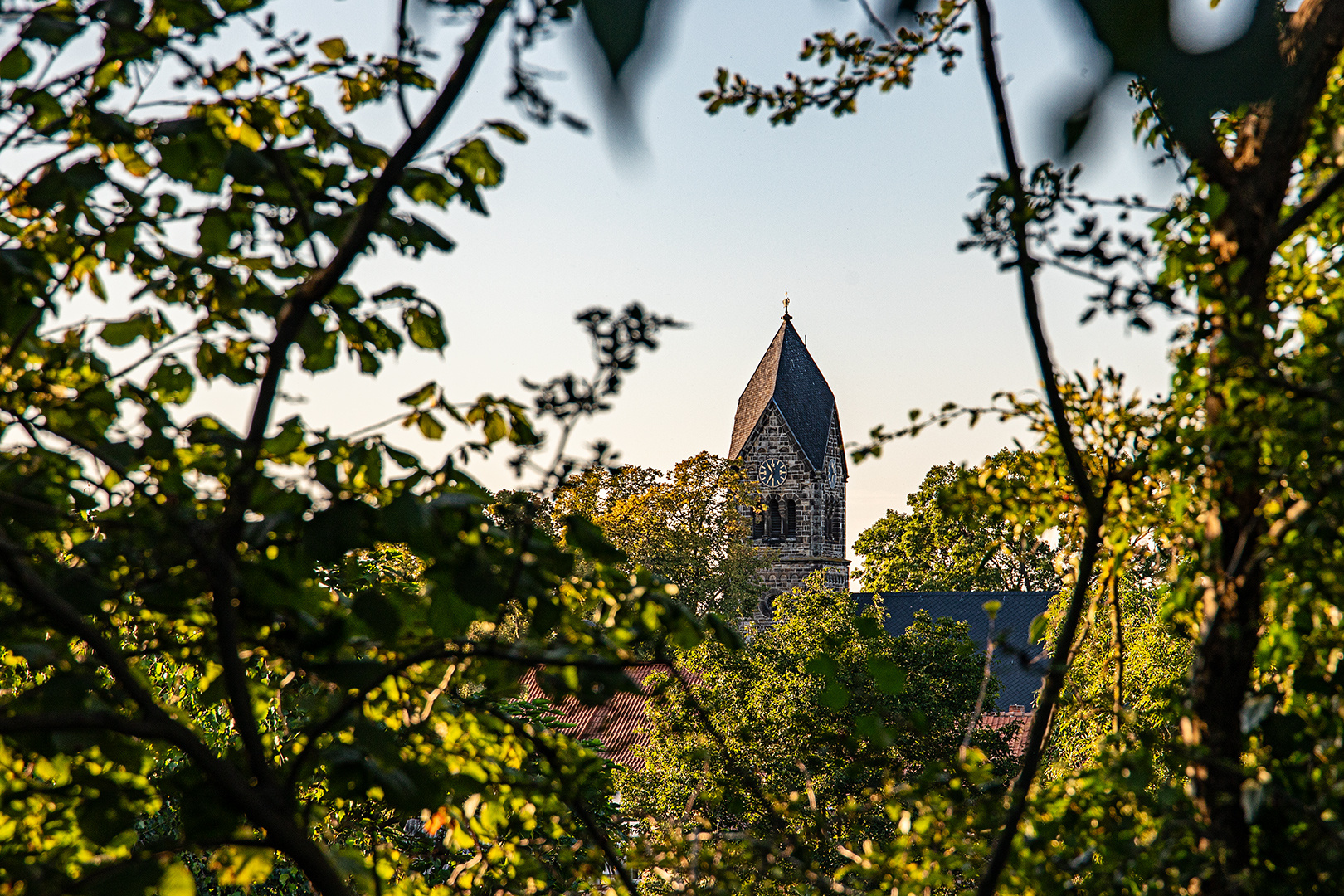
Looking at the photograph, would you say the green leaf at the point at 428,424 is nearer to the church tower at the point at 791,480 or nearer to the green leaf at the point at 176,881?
the green leaf at the point at 176,881

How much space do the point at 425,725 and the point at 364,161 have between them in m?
1.04

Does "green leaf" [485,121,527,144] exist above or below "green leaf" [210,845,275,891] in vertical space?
above

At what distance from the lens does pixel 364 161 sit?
1.78 meters

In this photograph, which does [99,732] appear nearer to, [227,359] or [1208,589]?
[227,359]

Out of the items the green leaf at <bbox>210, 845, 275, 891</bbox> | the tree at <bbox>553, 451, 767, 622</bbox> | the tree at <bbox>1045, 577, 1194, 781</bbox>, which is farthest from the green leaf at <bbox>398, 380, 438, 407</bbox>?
the tree at <bbox>553, 451, 767, 622</bbox>

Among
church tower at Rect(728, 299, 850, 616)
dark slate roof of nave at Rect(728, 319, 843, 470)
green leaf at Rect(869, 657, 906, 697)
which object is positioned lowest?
green leaf at Rect(869, 657, 906, 697)

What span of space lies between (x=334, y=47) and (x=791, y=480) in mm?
41221

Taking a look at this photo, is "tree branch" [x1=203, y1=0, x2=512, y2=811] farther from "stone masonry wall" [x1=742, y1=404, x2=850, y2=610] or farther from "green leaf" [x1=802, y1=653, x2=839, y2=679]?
"stone masonry wall" [x1=742, y1=404, x2=850, y2=610]

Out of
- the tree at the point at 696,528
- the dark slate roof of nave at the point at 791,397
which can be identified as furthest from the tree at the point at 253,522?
the dark slate roof of nave at the point at 791,397

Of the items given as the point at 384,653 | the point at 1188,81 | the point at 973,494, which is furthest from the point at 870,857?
the point at 1188,81

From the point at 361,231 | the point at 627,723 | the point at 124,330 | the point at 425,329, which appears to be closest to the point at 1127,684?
the point at 425,329

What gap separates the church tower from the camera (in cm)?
4222

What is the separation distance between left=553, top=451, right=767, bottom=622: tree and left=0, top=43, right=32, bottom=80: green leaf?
98.6 ft

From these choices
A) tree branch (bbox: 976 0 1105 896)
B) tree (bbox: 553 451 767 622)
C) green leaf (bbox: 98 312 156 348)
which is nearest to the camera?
tree branch (bbox: 976 0 1105 896)
